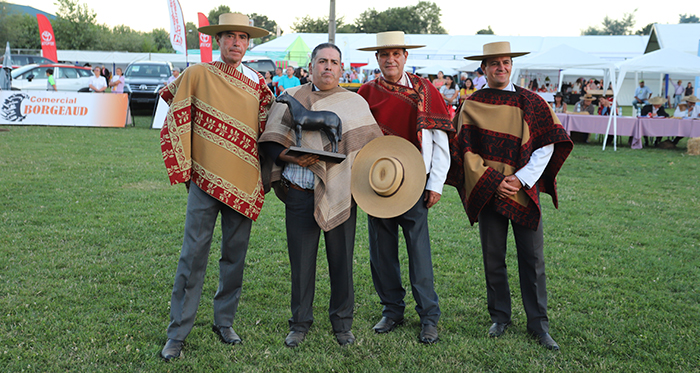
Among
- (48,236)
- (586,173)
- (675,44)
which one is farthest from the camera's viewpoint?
(675,44)

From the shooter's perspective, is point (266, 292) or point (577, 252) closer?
point (266, 292)

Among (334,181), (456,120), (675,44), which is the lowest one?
(334,181)

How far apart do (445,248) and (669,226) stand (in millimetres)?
3138

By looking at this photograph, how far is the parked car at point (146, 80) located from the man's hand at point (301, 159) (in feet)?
45.9

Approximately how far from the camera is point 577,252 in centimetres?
558

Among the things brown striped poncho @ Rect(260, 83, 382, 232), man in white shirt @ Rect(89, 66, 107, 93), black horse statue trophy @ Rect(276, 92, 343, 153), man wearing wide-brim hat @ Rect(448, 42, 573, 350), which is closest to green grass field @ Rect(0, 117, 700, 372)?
man wearing wide-brim hat @ Rect(448, 42, 573, 350)

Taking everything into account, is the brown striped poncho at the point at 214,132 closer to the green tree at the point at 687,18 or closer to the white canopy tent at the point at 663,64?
the white canopy tent at the point at 663,64

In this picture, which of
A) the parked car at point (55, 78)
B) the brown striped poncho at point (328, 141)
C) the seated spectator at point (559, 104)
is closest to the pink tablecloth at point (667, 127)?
the seated spectator at point (559, 104)

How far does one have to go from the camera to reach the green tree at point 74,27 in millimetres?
53969

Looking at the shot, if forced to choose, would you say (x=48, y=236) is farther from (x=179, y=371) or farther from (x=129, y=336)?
(x=179, y=371)

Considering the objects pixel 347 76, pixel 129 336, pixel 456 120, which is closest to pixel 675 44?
pixel 347 76

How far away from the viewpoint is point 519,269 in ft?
12.1

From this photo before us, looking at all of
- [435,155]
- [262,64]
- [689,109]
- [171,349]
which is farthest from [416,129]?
[262,64]

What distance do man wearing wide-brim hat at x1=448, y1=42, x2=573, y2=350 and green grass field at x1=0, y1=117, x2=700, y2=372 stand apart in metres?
0.49
